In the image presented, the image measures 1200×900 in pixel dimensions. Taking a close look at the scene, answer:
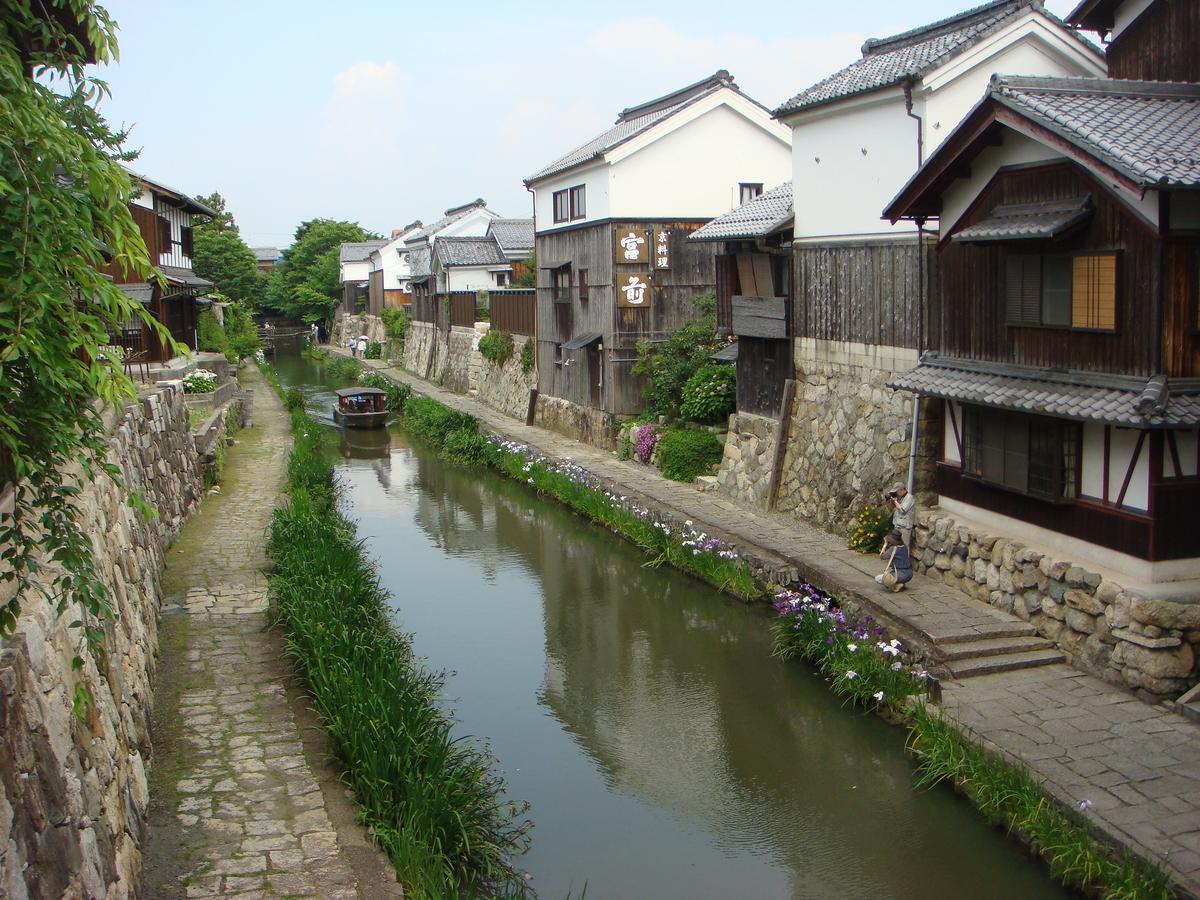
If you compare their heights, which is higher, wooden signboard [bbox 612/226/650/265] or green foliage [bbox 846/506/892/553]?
wooden signboard [bbox 612/226/650/265]

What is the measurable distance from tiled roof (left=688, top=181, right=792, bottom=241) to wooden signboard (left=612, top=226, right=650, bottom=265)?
4.64m

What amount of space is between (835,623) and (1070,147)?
5.89 metres

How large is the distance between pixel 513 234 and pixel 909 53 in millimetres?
A: 35723

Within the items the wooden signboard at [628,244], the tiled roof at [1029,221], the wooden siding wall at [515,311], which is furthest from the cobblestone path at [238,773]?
the wooden siding wall at [515,311]

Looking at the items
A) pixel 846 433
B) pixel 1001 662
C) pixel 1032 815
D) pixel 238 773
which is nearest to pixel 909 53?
pixel 846 433

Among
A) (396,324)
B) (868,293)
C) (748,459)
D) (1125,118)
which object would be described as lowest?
(748,459)

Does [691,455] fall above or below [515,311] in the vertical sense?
below

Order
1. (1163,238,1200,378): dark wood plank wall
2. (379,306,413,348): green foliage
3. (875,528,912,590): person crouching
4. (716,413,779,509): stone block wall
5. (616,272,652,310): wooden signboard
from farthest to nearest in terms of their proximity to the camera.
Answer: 1. (379,306,413,348): green foliage
2. (616,272,652,310): wooden signboard
3. (716,413,779,509): stone block wall
4. (875,528,912,590): person crouching
5. (1163,238,1200,378): dark wood plank wall

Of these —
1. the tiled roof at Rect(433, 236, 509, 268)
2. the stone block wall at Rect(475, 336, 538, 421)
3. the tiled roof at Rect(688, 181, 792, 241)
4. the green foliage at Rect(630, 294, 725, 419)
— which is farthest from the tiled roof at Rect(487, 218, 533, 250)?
the tiled roof at Rect(688, 181, 792, 241)

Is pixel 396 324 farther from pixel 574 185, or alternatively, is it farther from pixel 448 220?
pixel 574 185

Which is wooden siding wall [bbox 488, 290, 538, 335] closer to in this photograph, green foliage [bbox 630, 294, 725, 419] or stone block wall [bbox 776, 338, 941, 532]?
green foliage [bbox 630, 294, 725, 419]

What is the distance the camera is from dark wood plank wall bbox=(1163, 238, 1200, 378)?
977 cm

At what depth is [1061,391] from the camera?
1079cm

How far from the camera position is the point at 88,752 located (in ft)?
19.6
